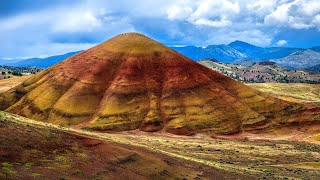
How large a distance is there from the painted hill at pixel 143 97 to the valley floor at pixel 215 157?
7.87 meters

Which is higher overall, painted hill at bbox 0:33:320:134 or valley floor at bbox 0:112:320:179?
painted hill at bbox 0:33:320:134

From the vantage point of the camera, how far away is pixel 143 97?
12075 cm

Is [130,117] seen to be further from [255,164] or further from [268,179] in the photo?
[268,179]

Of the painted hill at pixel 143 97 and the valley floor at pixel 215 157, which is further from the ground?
the painted hill at pixel 143 97

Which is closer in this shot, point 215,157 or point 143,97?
point 215,157

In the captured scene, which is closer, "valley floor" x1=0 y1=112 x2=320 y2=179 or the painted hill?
"valley floor" x1=0 y1=112 x2=320 y2=179

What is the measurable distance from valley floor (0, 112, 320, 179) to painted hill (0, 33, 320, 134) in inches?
310

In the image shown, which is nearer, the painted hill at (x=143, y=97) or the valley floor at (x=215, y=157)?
the valley floor at (x=215, y=157)

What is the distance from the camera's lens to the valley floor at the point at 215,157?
2031 inches

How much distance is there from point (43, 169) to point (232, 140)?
73330 mm

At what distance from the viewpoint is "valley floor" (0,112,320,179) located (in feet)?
169

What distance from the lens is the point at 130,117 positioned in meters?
112

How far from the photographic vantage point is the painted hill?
112188mm

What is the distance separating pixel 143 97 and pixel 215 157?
51065 mm
